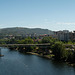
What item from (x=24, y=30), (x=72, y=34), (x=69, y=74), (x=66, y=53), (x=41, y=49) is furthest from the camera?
(x=24, y=30)

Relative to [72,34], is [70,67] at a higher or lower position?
lower

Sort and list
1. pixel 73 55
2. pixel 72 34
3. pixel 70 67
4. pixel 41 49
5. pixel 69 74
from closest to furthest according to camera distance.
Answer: pixel 69 74 → pixel 70 67 → pixel 73 55 → pixel 41 49 → pixel 72 34

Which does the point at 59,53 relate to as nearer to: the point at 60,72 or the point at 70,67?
the point at 70,67

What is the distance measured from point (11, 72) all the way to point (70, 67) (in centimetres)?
654

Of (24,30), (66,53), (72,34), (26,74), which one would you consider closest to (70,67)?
(66,53)

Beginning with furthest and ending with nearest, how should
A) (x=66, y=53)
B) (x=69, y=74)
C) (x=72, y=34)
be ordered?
(x=72, y=34) → (x=66, y=53) → (x=69, y=74)

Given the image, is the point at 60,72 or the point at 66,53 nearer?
the point at 60,72

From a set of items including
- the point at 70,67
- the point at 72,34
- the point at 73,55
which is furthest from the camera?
the point at 72,34

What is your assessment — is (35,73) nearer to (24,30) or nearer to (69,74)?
(69,74)

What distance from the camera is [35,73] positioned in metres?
14.9

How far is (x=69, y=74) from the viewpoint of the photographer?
48.3ft

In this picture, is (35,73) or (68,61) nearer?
(35,73)

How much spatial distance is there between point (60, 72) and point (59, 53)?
586 centimetres

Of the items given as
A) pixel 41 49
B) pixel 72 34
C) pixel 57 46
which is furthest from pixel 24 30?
pixel 57 46
